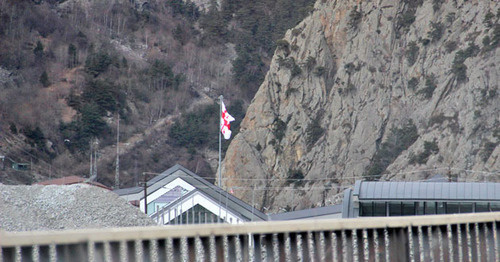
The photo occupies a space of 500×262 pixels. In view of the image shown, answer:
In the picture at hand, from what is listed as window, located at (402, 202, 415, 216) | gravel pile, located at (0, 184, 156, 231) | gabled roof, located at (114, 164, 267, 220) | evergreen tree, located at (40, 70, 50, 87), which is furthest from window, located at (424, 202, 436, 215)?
evergreen tree, located at (40, 70, 50, 87)

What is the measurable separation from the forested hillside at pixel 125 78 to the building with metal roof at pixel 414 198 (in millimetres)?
47536

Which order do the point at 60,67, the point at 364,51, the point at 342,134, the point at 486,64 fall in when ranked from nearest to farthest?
the point at 486,64, the point at 342,134, the point at 364,51, the point at 60,67

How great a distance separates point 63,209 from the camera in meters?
14.5

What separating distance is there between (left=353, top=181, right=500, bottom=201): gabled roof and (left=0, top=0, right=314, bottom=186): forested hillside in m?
47.5

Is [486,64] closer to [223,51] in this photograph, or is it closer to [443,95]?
[443,95]

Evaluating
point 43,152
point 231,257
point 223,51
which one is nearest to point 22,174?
point 43,152

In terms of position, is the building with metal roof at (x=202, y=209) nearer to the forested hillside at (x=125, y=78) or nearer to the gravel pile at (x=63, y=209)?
the gravel pile at (x=63, y=209)

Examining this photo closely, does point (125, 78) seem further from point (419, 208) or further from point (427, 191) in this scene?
point (419, 208)

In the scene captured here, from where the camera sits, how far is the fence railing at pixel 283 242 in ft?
15.3

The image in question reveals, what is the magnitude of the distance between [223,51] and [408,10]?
1670 inches

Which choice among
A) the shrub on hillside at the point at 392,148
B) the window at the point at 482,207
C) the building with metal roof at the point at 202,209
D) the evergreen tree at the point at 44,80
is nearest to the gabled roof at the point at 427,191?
the window at the point at 482,207

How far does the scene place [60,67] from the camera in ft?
299

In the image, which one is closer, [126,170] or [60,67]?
[126,170]

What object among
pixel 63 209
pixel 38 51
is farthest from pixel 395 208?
pixel 38 51
